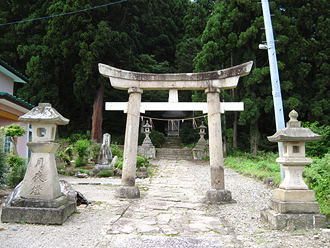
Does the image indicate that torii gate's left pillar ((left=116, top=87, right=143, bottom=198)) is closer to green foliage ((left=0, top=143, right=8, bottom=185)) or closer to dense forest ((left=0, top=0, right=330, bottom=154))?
green foliage ((left=0, top=143, right=8, bottom=185))

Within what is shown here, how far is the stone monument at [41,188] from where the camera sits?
427 centimetres

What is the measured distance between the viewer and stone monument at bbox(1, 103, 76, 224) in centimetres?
427

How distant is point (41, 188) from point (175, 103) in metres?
3.93

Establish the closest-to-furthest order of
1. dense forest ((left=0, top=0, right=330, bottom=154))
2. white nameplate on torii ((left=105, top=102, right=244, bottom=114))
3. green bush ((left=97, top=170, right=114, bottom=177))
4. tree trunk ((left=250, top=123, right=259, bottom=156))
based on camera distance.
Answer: white nameplate on torii ((left=105, top=102, right=244, bottom=114)) → green bush ((left=97, top=170, right=114, bottom=177)) → dense forest ((left=0, top=0, right=330, bottom=154)) → tree trunk ((left=250, top=123, right=259, bottom=156))

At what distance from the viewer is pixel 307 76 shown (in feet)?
58.5

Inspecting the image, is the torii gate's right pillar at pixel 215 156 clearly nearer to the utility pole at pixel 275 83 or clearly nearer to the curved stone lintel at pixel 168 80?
the curved stone lintel at pixel 168 80

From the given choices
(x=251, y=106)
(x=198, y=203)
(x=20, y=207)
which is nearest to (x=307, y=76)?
(x=251, y=106)

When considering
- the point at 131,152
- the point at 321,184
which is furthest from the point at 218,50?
the point at 321,184

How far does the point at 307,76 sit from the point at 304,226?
1649 cm

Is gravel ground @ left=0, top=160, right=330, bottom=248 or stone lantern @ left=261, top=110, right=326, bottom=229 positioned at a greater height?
stone lantern @ left=261, top=110, right=326, bottom=229

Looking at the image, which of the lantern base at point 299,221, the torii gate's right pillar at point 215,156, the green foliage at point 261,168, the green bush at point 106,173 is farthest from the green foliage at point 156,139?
the lantern base at point 299,221

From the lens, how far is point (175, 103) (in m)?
7.00

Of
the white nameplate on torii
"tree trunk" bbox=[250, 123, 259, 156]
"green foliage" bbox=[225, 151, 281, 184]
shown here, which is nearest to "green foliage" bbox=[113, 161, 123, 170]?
the white nameplate on torii

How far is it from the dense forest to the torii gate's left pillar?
10.8 m
